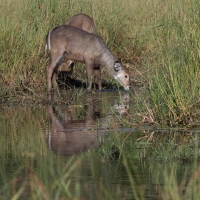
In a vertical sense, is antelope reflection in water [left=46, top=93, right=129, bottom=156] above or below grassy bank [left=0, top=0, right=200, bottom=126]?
below

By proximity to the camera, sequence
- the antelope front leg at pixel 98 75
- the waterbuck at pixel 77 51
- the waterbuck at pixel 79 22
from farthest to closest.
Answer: the waterbuck at pixel 79 22 < the antelope front leg at pixel 98 75 < the waterbuck at pixel 77 51

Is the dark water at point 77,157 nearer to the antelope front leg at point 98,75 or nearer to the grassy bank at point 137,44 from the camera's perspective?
the grassy bank at point 137,44

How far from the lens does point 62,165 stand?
20.7 feet

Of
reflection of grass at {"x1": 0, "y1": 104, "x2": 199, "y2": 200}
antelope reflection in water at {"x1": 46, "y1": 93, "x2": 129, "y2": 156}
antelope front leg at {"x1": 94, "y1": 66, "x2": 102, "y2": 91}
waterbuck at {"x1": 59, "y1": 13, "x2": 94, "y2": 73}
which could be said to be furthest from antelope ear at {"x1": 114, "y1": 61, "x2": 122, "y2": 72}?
reflection of grass at {"x1": 0, "y1": 104, "x2": 199, "y2": 200}

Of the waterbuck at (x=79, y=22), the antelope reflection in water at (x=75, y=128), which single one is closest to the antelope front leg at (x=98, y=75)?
the waterbuck at (x=79, y=22)

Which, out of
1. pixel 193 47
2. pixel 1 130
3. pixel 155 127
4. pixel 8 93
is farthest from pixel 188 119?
pixel 8 93

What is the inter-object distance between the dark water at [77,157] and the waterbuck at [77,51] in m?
2.80

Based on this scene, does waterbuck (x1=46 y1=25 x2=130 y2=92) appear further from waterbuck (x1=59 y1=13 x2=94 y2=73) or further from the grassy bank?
waterbuck (x1=59 y1=13 x2=94 y2=73)

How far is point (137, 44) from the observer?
16.1 metres

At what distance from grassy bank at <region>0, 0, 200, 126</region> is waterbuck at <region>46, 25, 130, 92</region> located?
0.22 meters

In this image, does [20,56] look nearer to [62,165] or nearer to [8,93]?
[8,93]

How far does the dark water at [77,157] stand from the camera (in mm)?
5207

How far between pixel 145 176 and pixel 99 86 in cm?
849

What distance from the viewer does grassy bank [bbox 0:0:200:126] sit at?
844cm
